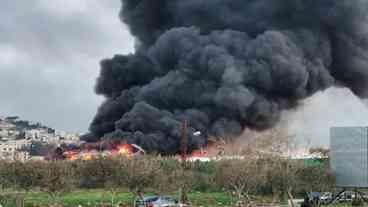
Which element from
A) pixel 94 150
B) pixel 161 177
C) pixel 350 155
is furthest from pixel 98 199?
pixel 94 150

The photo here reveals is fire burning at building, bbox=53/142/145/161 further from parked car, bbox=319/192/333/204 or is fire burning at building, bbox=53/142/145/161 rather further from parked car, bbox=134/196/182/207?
parked car, bbox=319/192/333/204

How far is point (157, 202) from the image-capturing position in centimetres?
3472

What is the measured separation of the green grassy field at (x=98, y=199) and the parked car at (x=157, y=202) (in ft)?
3.74

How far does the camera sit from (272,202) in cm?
3756

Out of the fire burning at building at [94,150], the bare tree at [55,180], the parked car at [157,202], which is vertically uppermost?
the fire burning at building at [94,150]

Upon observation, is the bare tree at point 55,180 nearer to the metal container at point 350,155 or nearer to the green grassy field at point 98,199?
the green grassy field at point 98,199

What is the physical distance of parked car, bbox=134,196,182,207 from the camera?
34153mm

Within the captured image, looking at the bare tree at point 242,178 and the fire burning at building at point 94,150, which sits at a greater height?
the fire burning at building at point 94,150

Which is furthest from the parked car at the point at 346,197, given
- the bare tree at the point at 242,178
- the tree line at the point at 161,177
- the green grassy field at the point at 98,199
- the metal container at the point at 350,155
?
the metal container at the point at 350,155

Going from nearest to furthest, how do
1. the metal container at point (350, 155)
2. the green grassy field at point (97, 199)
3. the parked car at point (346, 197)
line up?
the metal container at point (350, 155) → the parked car at point (346, 197) → the green grassy field at point (97, 199)

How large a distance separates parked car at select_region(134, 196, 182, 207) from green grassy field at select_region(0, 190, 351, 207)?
3.74 ft

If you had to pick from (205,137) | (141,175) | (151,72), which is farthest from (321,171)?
(151,72)

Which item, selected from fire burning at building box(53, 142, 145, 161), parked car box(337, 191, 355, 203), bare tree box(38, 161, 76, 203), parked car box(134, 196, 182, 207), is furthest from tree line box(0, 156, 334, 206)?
fire burning at building box(53, 142, 145, 161)

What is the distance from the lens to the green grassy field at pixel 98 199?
118 ft
